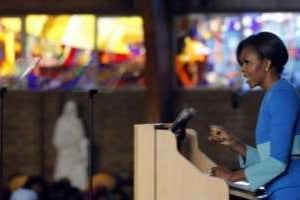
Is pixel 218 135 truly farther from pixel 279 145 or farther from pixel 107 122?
pixel 107 122

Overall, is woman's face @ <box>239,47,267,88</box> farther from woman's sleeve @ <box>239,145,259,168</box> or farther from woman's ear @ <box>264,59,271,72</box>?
woman's sleeve @ <box>239,145,259,168</box>

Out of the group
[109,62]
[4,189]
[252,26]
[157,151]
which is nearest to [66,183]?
[4,189]

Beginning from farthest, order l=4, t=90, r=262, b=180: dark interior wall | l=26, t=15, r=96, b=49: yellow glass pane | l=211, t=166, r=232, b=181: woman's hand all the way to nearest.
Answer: l=26, t=15, r=96, b=49: yellow glass pane < l=4, t=90, r=262, b=180: dark interior wall < l=211, t=166, r=232, b=181: woman's hand

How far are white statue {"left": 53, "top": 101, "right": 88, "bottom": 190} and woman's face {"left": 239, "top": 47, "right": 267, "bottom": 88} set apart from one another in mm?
5968

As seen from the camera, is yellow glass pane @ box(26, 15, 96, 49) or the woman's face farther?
yellow glass pane @ box(26, 15, 96, 49)

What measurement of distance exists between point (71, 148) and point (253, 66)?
6.04m

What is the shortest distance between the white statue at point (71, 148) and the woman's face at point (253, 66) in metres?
5.97

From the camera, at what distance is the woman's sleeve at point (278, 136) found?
2219mm

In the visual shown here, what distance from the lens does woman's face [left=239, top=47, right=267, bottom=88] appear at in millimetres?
2305

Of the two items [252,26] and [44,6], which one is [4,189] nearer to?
[44,6]

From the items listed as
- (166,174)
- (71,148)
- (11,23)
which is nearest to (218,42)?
(71,148)

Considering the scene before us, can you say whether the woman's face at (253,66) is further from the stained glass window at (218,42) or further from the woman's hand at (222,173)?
the stained glass window at (218,42)

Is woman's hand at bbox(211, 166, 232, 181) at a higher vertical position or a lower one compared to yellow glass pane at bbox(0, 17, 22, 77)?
lower

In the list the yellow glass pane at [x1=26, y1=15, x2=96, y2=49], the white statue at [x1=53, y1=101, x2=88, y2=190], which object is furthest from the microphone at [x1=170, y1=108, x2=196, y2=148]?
the yellow glass pane at [x1=26, y1=15, x2=96, y2=49]
